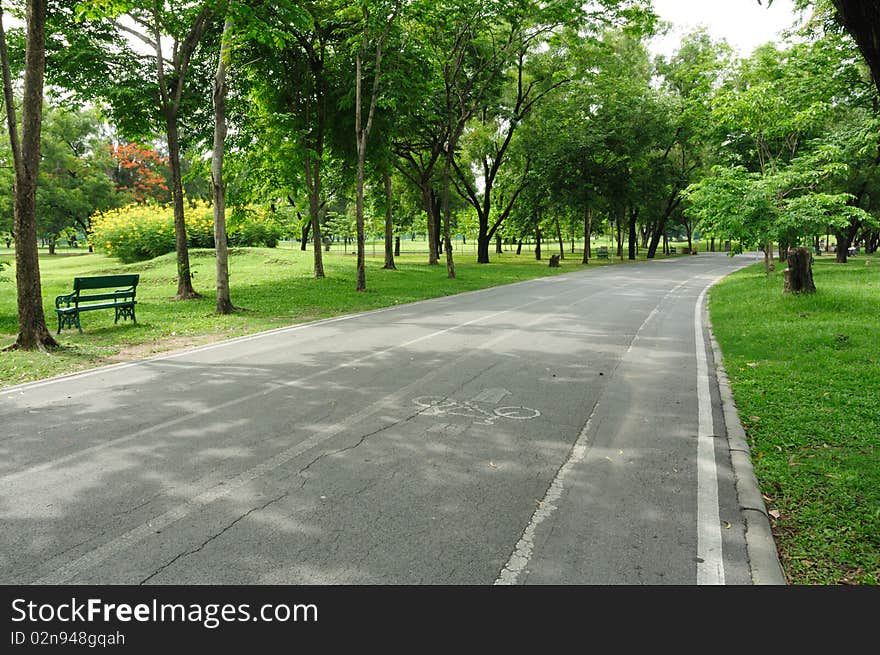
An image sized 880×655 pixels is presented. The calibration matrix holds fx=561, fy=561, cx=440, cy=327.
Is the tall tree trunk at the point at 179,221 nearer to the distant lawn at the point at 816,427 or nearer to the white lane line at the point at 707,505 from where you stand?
the distant lawn at the point at 816,427

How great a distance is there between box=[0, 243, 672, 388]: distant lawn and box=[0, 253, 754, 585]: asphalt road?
186 cm

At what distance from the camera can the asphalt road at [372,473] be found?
3.34 meters

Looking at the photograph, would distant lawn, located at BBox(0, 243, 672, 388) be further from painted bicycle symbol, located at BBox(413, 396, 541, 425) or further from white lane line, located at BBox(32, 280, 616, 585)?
painted bicycle symbol, located at BBox(413, 396, 541, 425)

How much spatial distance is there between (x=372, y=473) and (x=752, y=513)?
9.36ft

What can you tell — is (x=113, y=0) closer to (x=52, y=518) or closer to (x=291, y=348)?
(x=291, y=348)

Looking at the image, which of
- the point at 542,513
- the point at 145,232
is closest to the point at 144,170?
the point at 145,232

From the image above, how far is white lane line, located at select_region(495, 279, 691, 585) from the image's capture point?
326 cm

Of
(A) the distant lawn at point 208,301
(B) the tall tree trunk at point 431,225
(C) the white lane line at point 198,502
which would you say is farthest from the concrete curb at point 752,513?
(B) the tall tree trunk at point 431,225

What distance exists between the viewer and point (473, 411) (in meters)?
6.26

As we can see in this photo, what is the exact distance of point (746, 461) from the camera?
4.95 metres

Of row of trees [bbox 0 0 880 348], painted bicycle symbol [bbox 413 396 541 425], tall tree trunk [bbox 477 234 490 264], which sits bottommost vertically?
painted bicycle symbol [bbox 413 396 541 425]

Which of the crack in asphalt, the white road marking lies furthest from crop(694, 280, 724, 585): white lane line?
the crack in asphalt

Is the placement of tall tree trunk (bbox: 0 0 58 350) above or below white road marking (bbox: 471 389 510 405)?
above

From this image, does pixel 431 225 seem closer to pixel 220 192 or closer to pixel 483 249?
pixel 483 249
